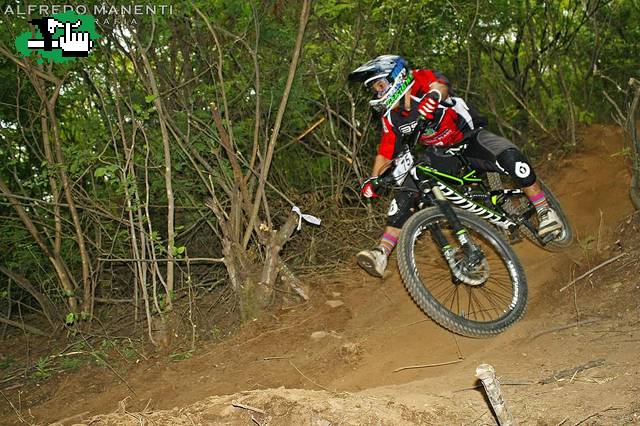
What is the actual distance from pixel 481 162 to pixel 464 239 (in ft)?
3.81

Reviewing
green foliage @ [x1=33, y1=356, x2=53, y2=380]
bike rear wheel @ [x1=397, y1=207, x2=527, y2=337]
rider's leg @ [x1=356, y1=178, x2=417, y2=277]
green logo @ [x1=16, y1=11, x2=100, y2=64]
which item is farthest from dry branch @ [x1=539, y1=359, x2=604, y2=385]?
green logo @ [x1=16, y1=11, x2=100, y2=64]

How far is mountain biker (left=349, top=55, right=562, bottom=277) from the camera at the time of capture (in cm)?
523

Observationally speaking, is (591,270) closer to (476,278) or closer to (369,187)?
(476,278)

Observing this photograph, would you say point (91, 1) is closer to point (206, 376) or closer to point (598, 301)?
point (206, 376)

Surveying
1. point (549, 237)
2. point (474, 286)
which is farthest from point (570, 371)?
point (549, 237)

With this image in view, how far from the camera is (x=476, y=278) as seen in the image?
500cm

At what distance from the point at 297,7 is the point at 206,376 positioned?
397cm

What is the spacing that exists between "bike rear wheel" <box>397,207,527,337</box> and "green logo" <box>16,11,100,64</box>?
3.30 meters

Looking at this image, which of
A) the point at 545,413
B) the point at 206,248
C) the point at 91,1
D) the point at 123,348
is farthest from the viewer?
the point at 206,248

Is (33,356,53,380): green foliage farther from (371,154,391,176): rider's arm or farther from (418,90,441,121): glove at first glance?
(418,90,441,121): glove

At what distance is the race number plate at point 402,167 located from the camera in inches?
198

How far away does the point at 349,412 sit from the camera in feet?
10.7

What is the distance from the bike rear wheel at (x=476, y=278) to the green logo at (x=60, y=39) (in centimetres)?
330

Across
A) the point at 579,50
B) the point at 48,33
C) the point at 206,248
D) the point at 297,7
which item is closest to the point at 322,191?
the point at 206,248
